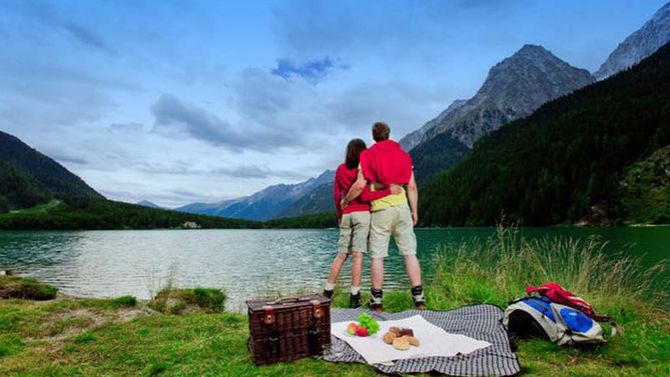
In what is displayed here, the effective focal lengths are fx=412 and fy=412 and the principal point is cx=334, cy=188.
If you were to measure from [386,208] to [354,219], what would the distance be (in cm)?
67

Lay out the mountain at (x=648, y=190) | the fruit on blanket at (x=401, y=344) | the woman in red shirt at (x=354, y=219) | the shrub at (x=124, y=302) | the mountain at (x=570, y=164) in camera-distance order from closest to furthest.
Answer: the fruit on blanket at (x=401, y=344)
the woman in red shirt at (x=354, y=219)
the shrub at (x=124, y=302)
the mountain at (x=648, y=190)
the mountain at (x=570, y=164)

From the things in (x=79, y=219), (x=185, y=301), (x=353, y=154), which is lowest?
(x=185, y=301)

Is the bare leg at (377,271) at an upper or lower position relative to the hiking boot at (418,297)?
upper

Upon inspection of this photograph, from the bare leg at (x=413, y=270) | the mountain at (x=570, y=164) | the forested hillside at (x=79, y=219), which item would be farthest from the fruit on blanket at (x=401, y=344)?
the forested hillside at (x=79, y=219)

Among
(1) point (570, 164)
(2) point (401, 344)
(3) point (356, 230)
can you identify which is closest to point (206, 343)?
(2) point (401, 344)

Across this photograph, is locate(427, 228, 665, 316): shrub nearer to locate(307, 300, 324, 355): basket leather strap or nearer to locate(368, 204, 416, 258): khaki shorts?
locate(368, 204, 416, 258): khaki shorts

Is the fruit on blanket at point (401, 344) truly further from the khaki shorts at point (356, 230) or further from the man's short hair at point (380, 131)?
the man's short hair at point (380, 131)

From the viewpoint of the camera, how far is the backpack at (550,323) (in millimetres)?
5238

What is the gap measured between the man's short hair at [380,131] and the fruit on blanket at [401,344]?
3839mm

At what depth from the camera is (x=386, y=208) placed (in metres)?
7.72

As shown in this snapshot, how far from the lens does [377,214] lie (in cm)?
780

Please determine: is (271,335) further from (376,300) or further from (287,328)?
(376,300)

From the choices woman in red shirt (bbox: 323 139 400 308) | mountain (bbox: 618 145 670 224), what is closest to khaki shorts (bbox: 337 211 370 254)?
woman in red shirt (bbox: 323 139 400 308)

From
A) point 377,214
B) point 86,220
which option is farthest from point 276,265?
point 86,220
